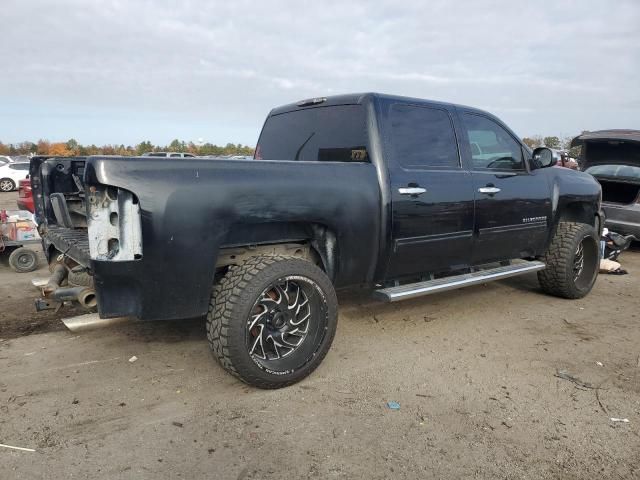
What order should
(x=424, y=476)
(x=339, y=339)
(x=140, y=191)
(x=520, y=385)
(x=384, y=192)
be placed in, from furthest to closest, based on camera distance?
(x=339, y=339) < (x=384, y=192) < (x=520, y=385) < (x=140, y=191) < (x=424, y=476)

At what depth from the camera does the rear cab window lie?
3992mm

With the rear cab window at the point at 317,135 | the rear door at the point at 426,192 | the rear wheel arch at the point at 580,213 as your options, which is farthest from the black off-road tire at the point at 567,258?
the rear cab window at the point at 317,135

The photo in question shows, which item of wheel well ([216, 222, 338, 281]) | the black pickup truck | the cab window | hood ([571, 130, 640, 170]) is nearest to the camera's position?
the black pickup truck

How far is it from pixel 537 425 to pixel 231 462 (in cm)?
176

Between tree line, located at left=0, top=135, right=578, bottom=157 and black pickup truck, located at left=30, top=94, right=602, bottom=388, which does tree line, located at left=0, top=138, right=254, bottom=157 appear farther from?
black pickup truck, located at left=30, top=94, right=602, bottom=388

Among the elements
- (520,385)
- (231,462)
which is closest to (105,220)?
(231,462)

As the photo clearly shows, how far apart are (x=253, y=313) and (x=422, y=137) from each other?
6.78 feet

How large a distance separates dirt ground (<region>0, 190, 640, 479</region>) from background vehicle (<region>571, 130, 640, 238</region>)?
4378mm

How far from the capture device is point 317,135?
4.37m

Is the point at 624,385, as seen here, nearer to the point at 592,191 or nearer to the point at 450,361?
the point at 450,361

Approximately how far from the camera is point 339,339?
426cm

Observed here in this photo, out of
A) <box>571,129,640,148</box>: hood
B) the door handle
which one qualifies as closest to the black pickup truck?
the door handle

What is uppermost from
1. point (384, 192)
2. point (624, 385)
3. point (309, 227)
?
point (384, 192)

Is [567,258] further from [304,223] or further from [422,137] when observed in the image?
[304,223]
